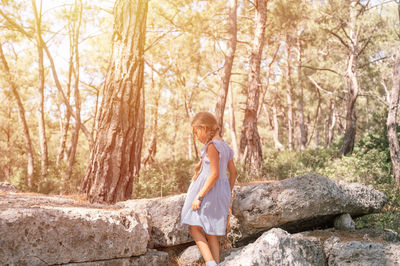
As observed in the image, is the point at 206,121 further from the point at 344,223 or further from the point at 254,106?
the point at 254,106

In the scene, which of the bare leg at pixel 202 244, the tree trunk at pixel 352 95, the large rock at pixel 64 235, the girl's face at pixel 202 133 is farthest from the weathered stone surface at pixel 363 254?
the tree trunk at pixel 352 95

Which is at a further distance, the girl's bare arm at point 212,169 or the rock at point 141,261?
the girl's bare arm at point 212,169

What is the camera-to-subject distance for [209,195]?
3.52m

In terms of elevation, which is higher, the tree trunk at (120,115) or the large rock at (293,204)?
the tree trunk at (120,115)

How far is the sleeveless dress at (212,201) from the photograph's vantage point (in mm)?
3494

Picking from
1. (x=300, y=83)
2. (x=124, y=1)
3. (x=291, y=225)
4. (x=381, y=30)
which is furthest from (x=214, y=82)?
(x=291, y=225)

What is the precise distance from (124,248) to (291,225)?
2.26 m

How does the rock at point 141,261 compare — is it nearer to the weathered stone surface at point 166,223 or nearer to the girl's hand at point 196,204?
the weathered stone surface at point 166,223

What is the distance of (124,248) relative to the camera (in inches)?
137

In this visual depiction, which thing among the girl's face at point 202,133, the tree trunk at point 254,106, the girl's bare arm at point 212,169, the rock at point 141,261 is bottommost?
the rock at point 141,261

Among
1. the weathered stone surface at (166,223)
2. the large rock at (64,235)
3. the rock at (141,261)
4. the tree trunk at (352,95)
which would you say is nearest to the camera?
the large rock at (64,235)

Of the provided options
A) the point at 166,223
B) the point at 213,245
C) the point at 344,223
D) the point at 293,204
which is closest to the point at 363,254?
the point at 293,204

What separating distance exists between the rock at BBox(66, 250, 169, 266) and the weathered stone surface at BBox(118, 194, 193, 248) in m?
0.40

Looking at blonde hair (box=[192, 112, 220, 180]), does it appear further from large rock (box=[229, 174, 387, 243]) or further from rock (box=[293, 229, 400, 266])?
rock (box=[293, 229, 400, 266])
